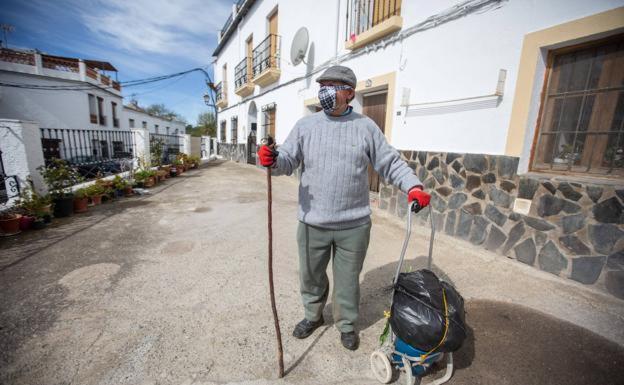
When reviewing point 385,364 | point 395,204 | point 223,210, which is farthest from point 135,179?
point 385,364

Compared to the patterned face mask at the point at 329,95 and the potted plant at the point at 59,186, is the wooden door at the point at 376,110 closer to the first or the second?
the patterned face mask at the point at 329,95

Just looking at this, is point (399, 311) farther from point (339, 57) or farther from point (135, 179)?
point (135, 179)

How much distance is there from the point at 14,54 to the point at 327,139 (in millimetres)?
21976

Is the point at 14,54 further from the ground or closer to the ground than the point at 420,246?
further from the ground

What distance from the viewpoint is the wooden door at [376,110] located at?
5.86 meters

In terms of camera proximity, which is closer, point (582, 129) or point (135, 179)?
→ point (582, 129)

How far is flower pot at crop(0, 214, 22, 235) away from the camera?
389 cm

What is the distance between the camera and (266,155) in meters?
1.69

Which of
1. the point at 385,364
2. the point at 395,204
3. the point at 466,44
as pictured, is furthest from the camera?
the point at 395,204

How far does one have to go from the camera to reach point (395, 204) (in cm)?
515

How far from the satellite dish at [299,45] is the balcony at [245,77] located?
4.51m

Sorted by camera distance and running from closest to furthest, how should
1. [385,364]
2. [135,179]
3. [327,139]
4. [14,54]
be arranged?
[385,364]
[327,139]
[135,179]
[14,54]

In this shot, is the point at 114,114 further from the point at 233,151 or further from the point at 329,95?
the point at 329,95

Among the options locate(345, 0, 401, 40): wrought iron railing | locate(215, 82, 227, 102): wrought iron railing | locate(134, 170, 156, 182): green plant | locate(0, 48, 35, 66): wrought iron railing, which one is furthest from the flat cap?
locate(0, 48, 35, 66): wrought iron railing
